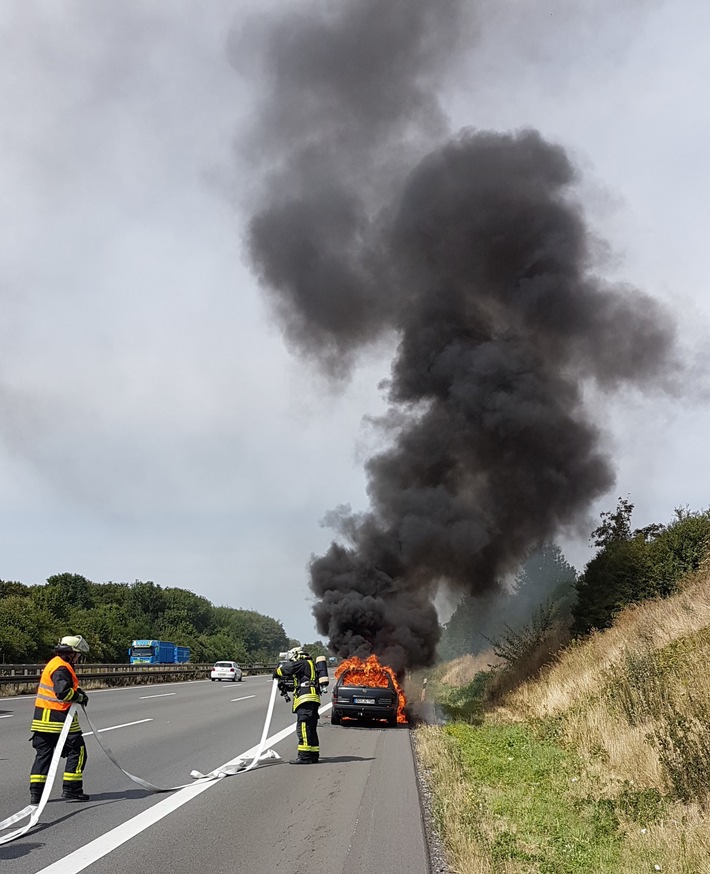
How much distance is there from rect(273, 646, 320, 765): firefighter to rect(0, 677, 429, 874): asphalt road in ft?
0.85

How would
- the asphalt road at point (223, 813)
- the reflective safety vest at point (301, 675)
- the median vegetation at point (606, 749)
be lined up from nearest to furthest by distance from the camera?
the asphalt road at point (223, 813), the median vegetation at point (606, 749), the reflective safety vest at point (301, 675)

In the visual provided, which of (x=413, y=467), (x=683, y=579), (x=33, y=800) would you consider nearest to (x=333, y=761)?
(x=33, y=800)

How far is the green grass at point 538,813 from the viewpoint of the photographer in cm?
544

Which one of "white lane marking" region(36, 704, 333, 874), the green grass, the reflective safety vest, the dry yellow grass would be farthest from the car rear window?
"white lane marking" region(36, 704, 333, 874)

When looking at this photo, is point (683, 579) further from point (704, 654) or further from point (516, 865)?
point (516, 865)

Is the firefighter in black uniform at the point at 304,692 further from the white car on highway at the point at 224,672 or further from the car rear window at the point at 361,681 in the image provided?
the white car on highway at the point at 224,672

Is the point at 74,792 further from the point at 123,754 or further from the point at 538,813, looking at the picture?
the point at 538,813

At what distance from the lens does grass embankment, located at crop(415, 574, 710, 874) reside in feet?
18.1

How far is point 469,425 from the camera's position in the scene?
2853cm

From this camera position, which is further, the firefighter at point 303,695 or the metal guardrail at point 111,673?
the metal guardrail at point 111,673

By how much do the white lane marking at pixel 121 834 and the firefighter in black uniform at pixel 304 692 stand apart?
179cm

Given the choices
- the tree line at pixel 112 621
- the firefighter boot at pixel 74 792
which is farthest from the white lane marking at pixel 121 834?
the tree line at pixel 112 621

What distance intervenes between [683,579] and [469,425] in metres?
12.5

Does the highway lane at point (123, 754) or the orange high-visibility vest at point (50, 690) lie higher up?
the orange high-visibility vest at point (50, 690)
